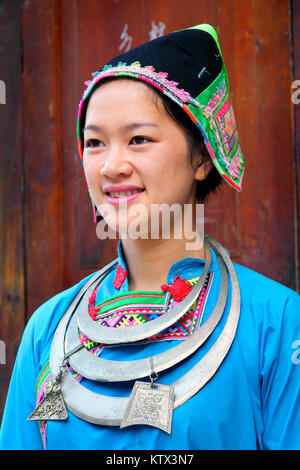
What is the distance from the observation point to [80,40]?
6.75 ft

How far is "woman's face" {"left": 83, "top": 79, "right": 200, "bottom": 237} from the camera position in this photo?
103 cm

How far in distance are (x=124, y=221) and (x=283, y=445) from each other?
1.85 feet

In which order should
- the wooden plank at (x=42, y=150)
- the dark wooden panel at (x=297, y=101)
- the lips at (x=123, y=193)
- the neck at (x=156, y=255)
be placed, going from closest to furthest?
the lips at (x=123, y=193), the neck at (x=156, y=255), the dark wooden panel at (x=297, y=101), the wooden plank at (x=42, y=150)

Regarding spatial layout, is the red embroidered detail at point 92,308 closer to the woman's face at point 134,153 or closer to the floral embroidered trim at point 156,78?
the woman's face at point 134,153

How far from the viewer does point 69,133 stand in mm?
2070

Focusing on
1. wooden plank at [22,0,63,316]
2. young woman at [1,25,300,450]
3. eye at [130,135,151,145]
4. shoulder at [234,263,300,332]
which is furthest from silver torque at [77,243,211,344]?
wooden plank at [22,0,63,316]

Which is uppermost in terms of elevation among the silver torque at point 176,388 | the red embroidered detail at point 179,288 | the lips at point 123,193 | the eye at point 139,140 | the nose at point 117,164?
the eye at point 139,140

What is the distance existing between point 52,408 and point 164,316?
1.05ft

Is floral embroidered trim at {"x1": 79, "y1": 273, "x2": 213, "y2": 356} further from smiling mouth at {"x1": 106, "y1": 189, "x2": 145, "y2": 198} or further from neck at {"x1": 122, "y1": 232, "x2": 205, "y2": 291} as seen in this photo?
smiling mouth at {"x1": 106, "y1": 189, "x2": 145, "y2": 198}

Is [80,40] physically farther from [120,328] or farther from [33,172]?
[120,328]

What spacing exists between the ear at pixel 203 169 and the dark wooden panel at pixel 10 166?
1124mm

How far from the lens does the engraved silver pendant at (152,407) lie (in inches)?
37.3

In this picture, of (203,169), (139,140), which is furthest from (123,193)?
(203,169)

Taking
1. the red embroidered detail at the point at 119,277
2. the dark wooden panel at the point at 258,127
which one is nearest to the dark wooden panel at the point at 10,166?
the dark wooden panel at the point at 258,127
